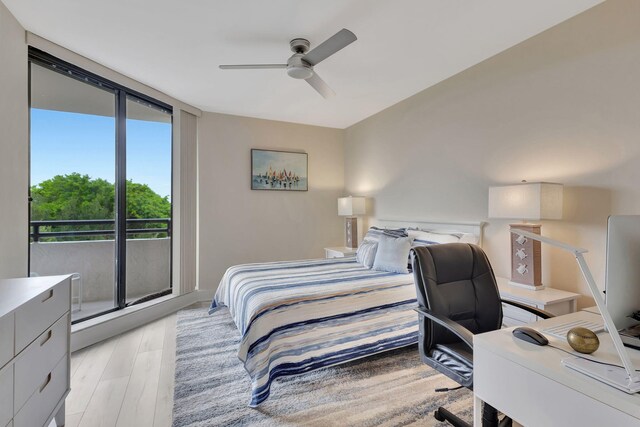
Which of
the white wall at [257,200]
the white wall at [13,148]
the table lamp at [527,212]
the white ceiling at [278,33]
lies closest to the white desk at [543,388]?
the table lamp at [527,212]

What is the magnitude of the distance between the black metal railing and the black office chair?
3162mm

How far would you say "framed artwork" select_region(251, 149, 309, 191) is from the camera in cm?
468

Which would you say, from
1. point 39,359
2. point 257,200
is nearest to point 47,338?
point 39,359

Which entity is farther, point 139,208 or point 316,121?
point 316,121

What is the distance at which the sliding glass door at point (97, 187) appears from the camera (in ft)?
8.80

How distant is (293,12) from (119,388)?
3.04 metres

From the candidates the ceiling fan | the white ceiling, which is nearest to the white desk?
the ceiling fan

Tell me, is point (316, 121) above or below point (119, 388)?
above

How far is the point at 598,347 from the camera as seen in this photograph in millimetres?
1072

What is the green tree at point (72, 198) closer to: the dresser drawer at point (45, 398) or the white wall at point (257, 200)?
the white wall at point (257, 200)

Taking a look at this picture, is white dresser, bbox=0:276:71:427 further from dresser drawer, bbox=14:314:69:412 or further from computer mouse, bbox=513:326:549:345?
computer mouse, bbox=513:326:549:345

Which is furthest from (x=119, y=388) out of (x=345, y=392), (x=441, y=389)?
(x=441, y=389)

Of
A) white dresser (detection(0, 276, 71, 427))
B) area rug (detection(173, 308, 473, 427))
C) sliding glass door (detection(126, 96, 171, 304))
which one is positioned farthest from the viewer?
sliding glass door (detection(126, 96, 171, 304))

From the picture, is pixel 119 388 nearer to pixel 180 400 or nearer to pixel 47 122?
pixel 180 400
